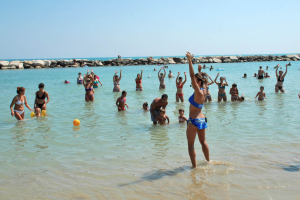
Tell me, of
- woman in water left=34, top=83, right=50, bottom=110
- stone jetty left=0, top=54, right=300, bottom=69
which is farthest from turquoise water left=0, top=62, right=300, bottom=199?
stone jetty left=0, top=54, right=300, bottom=69

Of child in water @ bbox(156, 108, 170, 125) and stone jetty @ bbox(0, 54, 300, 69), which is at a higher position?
stone jetty @ bbox(0, 54, 300, 69)

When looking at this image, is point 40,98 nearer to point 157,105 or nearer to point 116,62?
point 157,105

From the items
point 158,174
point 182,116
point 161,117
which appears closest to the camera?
point 158,174

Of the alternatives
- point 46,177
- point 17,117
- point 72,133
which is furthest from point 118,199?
point 17,117

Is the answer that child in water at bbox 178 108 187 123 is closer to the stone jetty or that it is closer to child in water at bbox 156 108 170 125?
child in water at bbox 156 108 170 125

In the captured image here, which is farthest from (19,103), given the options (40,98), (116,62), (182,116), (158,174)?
(116,62)

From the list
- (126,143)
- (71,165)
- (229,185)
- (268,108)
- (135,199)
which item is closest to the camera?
(135,199)

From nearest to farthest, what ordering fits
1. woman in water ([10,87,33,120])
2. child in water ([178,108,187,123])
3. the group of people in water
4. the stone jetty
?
the group of people in water < child in water ([178,108,187,123]) < woman in water ([10,87,33,120]) < the stone jetty

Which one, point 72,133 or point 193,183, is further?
point 72,133

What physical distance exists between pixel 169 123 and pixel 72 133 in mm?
3304

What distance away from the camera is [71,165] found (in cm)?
581

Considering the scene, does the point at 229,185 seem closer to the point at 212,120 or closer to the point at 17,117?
the point at 212,120

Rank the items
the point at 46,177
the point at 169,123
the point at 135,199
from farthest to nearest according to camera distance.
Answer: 1. the point at 169,123
2. the point at 46,177
3. the point at 135,199

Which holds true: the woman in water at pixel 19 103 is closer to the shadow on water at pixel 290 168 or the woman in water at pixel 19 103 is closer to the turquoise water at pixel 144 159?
the turquoise water at pixel 144 159
